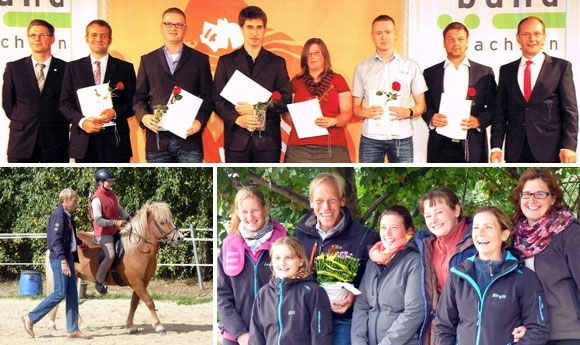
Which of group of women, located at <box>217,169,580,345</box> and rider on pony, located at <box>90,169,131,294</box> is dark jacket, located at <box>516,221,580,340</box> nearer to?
group of women, located at <box>217,169,580,345</box>

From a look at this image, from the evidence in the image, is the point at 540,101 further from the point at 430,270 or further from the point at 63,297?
the point at 63,297

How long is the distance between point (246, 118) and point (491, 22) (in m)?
1.88

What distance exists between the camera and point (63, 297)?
6.88 m

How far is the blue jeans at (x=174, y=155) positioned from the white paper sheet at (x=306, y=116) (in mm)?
744

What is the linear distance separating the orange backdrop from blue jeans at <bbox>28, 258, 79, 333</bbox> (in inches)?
60.9

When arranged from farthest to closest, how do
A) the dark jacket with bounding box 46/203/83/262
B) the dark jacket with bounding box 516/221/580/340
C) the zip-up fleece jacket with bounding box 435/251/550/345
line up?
the dark jacket with bounding box 46/203/83/262 → the dark jacket with bounding box 516/221/580/340 → the zip-up fleece jacket with bounding box 435/251/550/345

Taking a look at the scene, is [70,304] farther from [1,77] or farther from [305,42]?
[305,42]

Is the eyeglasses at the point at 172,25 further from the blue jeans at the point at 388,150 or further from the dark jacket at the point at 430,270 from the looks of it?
the dark jacket at the point at 430,270

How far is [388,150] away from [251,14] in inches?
54.3

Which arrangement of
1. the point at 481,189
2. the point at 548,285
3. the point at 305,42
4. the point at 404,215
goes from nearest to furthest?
the point at 548,285
the point at 404,215
the point at 481,189
the point at 305,42

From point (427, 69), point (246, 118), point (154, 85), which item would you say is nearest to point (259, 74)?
point (246, 118)

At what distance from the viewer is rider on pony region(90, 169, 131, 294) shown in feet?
22.6

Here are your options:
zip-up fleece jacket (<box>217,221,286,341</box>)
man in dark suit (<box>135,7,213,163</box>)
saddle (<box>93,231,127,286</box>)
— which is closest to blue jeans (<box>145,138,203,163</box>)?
man in dark suit (<box>135,7,213,163</box>)

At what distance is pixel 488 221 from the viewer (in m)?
5.70
